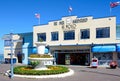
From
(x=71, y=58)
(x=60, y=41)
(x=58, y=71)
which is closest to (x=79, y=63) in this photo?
(x=71, y=58)

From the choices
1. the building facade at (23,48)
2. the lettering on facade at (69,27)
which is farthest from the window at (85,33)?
the building facade at (23,48)

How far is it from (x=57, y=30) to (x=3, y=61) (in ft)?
53.6

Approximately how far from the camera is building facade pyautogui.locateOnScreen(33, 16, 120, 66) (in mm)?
40250

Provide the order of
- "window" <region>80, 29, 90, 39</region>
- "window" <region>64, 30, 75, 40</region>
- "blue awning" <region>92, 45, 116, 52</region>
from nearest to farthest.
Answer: "blue awning" <region>92, 45, 116, 52</region> < "window" <region>80, 29, 90, 39</region> < "window" <region>64, 30, 75, 40</region>

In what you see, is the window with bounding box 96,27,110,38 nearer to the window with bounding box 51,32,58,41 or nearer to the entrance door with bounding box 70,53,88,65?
the entrance door with bounding box 70,53,88,65

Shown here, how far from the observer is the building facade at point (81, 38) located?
40.2 meters

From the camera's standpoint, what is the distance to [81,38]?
4384cm

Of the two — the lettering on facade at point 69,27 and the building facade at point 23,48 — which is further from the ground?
the lettering on facade at point 69,27

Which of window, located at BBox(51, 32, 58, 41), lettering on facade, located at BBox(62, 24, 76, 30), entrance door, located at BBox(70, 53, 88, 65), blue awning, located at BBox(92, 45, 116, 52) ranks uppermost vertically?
lettering on facade, located at BBox(62, 24, 76, 30)

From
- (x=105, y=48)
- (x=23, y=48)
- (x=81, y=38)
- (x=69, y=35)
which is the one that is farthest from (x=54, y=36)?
(x=105, y=48)

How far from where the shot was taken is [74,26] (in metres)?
44.5

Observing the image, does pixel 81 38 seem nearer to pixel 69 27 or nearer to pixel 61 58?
pixel 69 27

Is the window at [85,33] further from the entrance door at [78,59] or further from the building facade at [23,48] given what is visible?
the building facade at [23,48]

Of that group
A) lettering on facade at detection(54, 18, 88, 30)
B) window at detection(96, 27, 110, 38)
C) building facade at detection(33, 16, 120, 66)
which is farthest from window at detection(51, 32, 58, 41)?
window at detection(96, 27, 110, 38)
